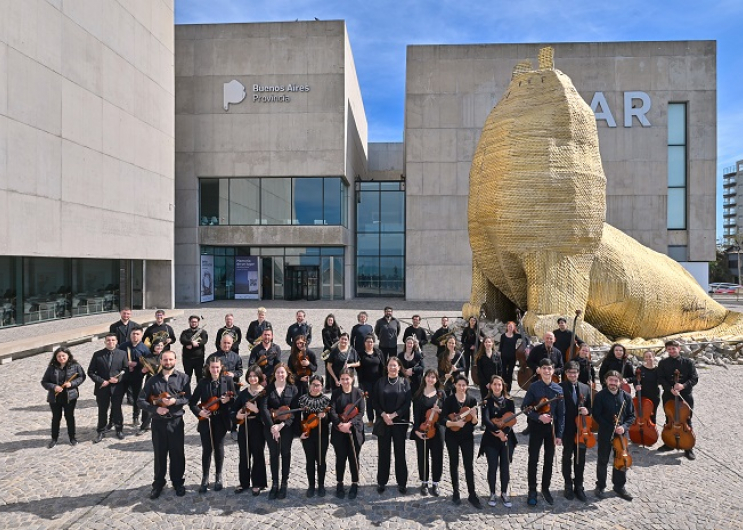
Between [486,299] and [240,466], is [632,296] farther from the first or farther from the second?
[240,466]

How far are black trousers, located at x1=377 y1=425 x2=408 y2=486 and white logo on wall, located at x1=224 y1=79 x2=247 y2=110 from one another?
75.6 feet

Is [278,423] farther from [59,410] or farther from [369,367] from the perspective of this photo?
[59,410]

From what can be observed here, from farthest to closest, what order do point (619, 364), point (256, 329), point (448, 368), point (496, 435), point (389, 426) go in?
1. point (256, 329)
2. point (448, 368)
3. point (619, 364)
4. point (389, 426)
5. point (496, 435)

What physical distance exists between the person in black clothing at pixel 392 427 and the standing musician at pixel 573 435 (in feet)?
5.04

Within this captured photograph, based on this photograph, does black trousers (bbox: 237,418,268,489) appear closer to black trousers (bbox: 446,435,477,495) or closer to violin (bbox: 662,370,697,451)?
black trousers (bbox: 446,435,477,495)

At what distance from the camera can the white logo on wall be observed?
79.3 feet

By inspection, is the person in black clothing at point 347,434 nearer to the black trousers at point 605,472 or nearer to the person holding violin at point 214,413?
the person holding violin at point 214,413

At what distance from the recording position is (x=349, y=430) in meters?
4.46

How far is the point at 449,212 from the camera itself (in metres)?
24.3

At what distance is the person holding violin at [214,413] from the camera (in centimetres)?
462

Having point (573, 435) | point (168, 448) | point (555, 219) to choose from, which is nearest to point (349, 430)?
point (168, 448)

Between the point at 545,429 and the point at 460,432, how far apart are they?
2.64ft

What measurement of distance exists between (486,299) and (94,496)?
840 centimetres

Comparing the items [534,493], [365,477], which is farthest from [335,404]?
[534,493]
